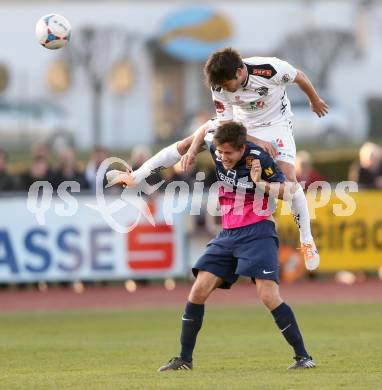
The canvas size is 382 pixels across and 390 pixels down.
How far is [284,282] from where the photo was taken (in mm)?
20938

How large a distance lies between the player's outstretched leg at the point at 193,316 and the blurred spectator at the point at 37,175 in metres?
10.2

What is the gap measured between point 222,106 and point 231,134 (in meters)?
0.80

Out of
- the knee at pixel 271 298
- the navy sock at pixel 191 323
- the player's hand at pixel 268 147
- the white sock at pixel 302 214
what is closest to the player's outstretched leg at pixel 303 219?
the white sock at pixel 302 214

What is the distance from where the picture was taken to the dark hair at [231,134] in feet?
32.8

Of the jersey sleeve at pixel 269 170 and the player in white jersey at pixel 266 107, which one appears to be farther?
the player in white jersey at pixel 266 107

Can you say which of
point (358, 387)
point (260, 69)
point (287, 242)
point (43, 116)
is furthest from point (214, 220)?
point (43, 116)

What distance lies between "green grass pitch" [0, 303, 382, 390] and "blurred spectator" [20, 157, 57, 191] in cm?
366

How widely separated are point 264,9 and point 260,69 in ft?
128

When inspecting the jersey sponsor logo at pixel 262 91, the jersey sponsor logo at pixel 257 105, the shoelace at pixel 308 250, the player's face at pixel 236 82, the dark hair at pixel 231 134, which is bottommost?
the shoelace at pixel 308 250

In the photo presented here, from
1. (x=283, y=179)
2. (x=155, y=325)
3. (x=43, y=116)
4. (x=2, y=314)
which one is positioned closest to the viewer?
(x=283, y=179)

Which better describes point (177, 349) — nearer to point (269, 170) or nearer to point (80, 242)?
point (269, 170)

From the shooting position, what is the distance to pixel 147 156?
20.7 m

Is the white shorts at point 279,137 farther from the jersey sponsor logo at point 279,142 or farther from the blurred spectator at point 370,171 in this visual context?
the blurred spectator at point 370,171

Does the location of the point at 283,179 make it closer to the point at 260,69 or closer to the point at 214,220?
the point at 260,69
